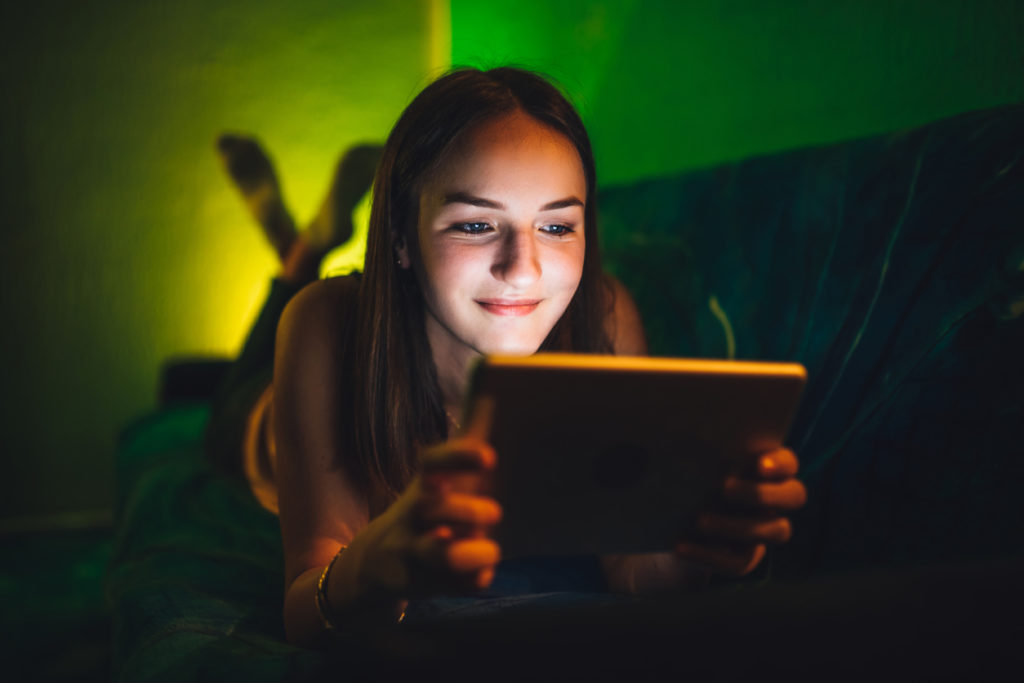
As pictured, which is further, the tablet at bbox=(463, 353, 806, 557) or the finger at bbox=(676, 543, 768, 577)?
the finger at bbox=(676, 543, 768, 577)

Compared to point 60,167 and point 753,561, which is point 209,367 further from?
point 753,561

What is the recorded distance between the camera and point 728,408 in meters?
0.50

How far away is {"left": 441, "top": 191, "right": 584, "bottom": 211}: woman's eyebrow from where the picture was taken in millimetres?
783

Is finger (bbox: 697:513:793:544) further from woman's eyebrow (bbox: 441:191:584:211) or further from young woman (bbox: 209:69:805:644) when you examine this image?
woman's eyebrow (bbox: 441:191:584:211)

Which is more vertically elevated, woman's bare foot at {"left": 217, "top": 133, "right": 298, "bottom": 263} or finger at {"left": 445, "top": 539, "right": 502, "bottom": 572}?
woman's bare foot at {"left": 217, "top": 133, "right": 298, "bottom": 263}

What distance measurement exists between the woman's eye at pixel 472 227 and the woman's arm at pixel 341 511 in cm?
26

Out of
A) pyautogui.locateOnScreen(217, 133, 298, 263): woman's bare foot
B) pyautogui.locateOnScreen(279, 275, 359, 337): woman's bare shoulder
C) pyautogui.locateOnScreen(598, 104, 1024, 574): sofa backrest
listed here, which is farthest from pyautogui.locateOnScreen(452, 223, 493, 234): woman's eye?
pyautogui.locateOnScreen(217, 133, 298, 263): woman's bare foot

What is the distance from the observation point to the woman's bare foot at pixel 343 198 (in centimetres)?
180

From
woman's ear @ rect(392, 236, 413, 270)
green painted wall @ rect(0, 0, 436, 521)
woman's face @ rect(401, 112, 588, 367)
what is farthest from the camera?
green painted wall @ rect(0, 0, 436, 521)

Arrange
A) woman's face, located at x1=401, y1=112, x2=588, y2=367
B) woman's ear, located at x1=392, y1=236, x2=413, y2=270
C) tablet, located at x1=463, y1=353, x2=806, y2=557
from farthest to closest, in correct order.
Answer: woman's ear, located at x1=392, y1=236, x2=413, y2=270, woman's face, located at x1=401, y1=112, x2=588, y2=367, tablet, located at x1=463, y1=353, x2=806, y2=557

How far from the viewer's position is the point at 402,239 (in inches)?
35.9

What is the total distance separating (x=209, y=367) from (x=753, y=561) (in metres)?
1.89

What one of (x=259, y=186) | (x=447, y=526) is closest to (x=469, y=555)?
(x=447, y=526)

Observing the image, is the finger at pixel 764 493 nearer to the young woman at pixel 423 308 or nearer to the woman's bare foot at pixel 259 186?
the young woman at pixel 423 308
